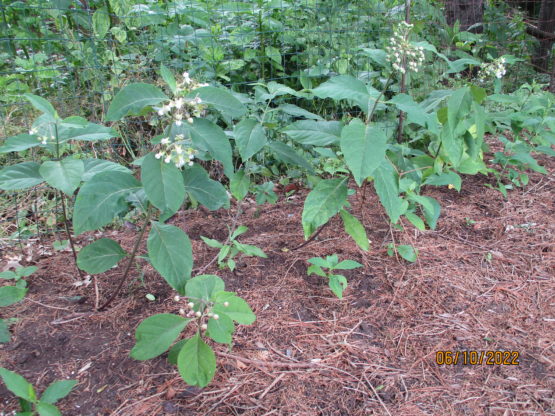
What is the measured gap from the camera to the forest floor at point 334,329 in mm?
1633

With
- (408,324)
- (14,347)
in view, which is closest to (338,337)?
(408,324)

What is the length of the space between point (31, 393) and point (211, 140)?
104 centimetres

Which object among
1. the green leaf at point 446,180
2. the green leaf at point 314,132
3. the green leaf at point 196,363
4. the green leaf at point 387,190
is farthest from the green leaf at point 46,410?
the green leaf at point 446,180

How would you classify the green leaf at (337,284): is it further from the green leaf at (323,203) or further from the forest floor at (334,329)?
the green leaf at (323,203)

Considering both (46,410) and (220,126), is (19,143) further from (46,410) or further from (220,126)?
(220,126)

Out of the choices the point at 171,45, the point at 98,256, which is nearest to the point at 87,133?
the point at 98,256

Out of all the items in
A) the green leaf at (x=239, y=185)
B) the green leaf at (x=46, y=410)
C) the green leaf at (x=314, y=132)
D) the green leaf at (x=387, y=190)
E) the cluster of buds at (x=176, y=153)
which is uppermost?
the cluster of buds at (x=176, y=153)

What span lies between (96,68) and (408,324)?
9.37ft

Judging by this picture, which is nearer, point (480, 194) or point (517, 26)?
point (480, 194)

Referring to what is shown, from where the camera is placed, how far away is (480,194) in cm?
316

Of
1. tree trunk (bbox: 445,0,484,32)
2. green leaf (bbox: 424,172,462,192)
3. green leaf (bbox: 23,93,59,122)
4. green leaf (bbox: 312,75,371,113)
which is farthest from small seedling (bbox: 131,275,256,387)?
tree trunk (bbox: 445,0,484,32)

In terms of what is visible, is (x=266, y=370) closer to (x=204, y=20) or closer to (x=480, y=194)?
(x=480, y=194)

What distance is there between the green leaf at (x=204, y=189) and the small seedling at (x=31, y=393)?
2.68 feet

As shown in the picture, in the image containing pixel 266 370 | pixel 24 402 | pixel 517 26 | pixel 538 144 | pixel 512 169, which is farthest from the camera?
pixel 517 26
